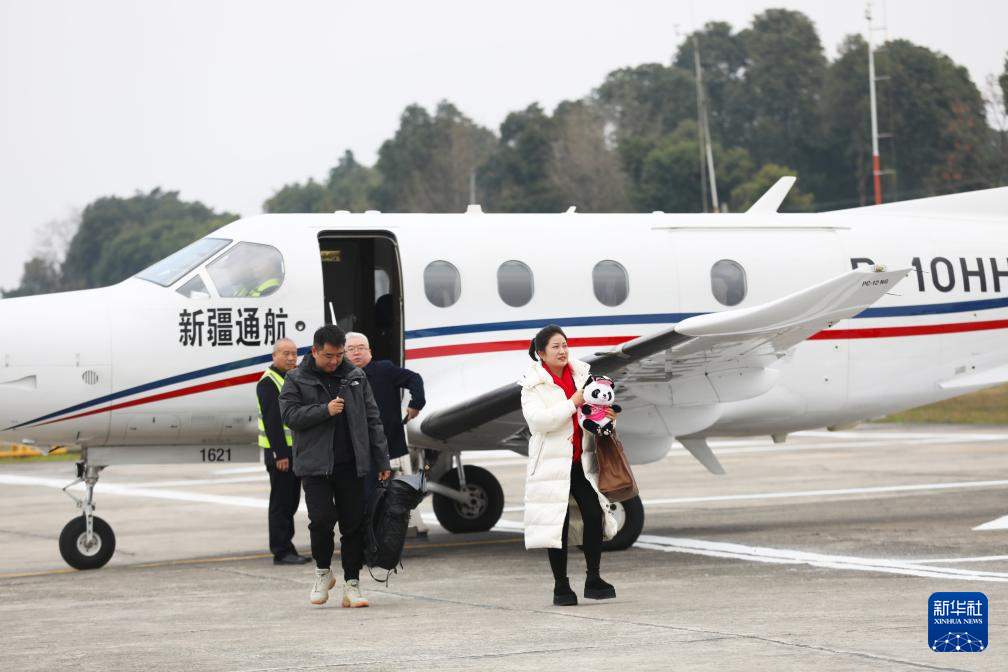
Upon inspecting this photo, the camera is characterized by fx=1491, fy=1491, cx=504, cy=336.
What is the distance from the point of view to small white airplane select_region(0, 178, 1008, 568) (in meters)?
13.4

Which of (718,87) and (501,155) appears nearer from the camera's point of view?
(501,155)

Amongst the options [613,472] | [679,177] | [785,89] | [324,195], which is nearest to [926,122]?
[679,177]

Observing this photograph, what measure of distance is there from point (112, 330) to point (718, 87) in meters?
97.2

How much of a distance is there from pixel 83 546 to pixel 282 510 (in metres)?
1.83

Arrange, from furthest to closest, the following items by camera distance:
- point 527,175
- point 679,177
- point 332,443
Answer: point 527,175, point 679,177, point 332,443

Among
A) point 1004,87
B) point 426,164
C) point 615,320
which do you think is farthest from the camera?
point 426,164

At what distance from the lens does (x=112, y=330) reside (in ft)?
44.3

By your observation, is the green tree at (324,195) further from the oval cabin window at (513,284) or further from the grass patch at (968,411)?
the oval cabin window at (513,284)

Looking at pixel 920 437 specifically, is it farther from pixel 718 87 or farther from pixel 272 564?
pixel 718 87

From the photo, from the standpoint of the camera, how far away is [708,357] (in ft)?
42.3

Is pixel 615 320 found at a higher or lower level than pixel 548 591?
higher

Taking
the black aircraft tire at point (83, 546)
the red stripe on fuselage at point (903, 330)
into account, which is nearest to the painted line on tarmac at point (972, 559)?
the red stripe on fuselage at point (903, 330)

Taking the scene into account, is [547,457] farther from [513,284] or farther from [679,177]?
[679,177]

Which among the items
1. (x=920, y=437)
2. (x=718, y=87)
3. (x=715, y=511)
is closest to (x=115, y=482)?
(x=715, y=511)
